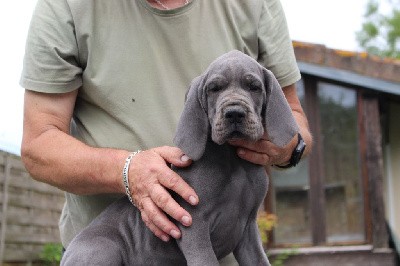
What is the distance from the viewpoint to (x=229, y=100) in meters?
2.77

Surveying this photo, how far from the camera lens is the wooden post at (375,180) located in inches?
427

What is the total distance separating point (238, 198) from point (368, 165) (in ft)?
26.9

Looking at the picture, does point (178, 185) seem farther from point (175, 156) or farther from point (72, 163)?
point (72, 163)

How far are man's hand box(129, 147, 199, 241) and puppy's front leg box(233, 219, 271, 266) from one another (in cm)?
32

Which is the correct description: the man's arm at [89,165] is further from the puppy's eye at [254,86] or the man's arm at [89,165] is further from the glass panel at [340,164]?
the glass panel at [340,164]

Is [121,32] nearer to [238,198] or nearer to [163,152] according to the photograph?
[163,152]

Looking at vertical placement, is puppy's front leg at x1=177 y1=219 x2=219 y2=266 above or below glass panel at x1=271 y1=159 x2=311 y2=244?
above

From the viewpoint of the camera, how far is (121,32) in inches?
139

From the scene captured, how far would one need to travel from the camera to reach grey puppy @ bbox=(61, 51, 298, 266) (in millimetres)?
2831

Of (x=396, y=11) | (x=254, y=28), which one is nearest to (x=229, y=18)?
(x=254, y=28)

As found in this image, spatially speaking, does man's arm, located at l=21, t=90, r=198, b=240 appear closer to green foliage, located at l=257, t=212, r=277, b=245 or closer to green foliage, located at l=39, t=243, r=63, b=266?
green foliage, located at l=257, t=212, r=277, b=245

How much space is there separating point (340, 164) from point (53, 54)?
28.0 feet

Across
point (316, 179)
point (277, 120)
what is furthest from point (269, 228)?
point (277, 120)

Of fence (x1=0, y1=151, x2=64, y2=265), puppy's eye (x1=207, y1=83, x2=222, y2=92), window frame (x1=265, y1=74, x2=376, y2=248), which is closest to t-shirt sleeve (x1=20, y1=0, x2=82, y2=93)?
puppy's eye (x1=207, y1=83, x2=222, y2=92)
